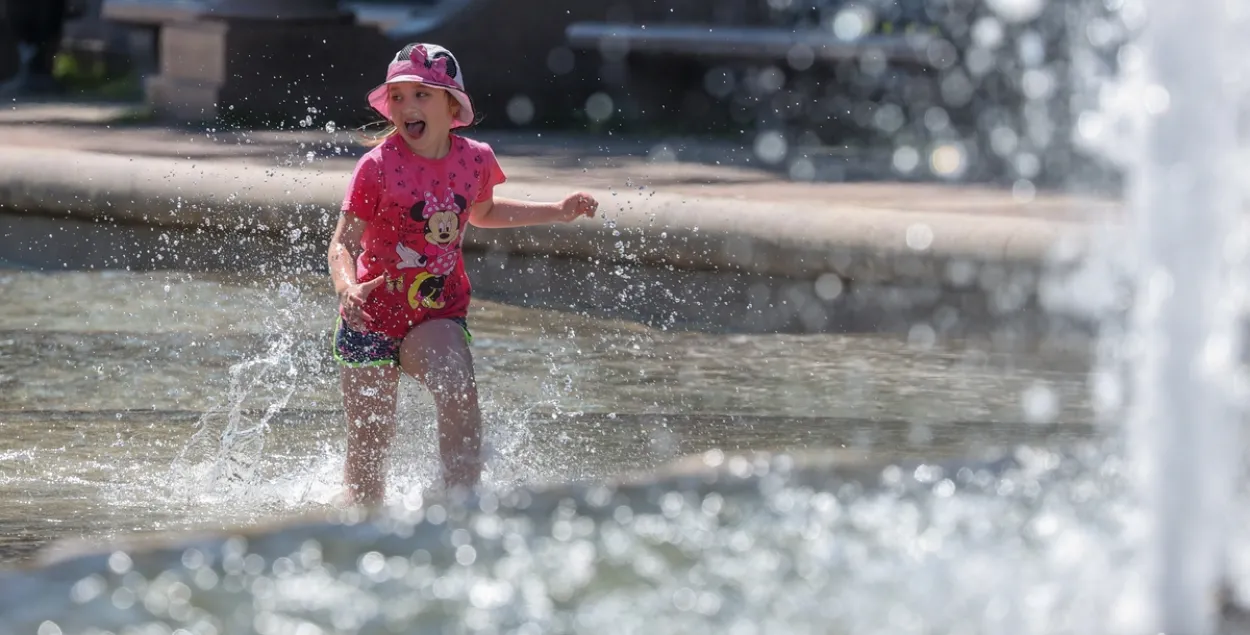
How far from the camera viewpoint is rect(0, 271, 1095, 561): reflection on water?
396cm

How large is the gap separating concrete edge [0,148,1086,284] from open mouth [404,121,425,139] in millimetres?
1728

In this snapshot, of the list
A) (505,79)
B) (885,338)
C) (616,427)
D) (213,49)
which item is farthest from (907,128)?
(616,427)

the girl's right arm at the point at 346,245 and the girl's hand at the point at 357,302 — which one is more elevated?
the girl's right arm at the point at 346,245

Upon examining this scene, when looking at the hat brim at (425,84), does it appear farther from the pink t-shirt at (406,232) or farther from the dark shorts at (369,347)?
the dark shorts at (369,347)

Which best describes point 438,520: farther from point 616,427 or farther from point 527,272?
point 527,272

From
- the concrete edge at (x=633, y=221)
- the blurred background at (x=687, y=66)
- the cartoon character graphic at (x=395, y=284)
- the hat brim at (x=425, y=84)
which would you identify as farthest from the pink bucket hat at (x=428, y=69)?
the blurred background at (x=687, y=66)

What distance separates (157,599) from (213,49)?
9129mm

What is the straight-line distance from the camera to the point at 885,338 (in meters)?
5.23

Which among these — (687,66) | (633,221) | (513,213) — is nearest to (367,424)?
(513,213)

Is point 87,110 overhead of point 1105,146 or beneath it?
beneath

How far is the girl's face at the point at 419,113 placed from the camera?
3.75m

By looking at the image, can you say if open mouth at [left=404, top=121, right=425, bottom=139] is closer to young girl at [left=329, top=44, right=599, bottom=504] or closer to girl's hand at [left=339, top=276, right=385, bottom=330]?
young girl at [left=329, top=44, right=599, bottom=504]

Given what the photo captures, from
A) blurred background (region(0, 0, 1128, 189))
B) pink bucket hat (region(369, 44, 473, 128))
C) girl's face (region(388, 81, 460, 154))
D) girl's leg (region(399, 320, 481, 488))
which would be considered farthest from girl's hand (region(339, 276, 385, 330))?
blurred background (region(0, 0, 1128, 189))

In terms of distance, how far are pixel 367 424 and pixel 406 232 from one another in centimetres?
41
